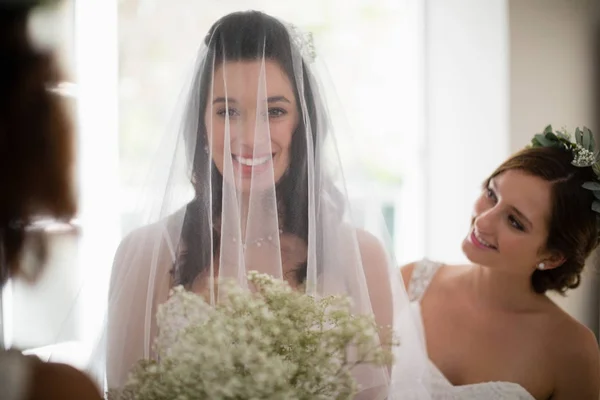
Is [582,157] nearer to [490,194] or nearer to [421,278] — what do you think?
[490,194]

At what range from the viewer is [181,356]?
0.81 meters

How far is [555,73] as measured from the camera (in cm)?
215

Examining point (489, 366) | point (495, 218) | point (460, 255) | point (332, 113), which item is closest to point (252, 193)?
point (332, 113)

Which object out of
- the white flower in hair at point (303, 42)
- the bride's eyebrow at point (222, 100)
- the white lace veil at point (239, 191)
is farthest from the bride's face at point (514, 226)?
the bride's eyebrow at point (222, 100)

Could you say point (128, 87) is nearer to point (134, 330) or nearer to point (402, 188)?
point (134, 330)

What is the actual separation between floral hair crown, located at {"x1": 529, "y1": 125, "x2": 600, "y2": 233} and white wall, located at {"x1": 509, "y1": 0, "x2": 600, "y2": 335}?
504mm

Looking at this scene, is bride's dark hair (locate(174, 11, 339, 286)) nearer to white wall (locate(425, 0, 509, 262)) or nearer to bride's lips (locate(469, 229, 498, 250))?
bride's lips (locate(469, 229, 498, 250))

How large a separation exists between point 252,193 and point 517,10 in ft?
5.07

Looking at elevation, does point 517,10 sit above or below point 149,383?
above

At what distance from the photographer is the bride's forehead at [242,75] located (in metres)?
1.04

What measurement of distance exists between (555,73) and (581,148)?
0.67m

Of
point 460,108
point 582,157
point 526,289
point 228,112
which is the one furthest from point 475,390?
point 460,108

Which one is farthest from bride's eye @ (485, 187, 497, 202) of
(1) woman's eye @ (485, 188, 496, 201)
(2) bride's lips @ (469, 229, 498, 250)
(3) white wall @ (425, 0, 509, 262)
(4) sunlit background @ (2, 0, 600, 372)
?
(3) white wall @ (425, 0, 509, 262)

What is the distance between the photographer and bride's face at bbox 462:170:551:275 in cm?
156
